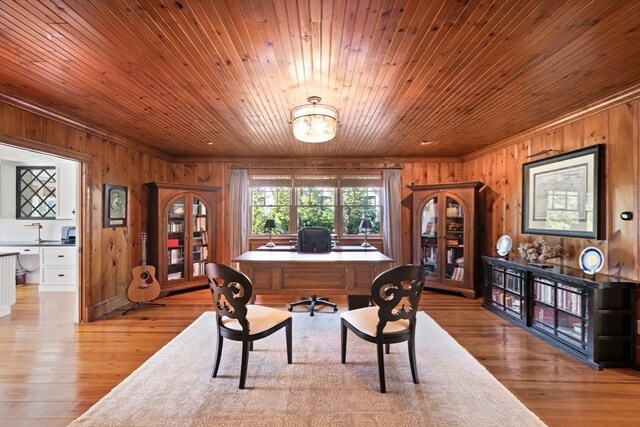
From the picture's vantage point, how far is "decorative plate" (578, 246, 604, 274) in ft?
9.22

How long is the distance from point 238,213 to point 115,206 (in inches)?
76.3

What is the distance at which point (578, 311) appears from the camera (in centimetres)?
285

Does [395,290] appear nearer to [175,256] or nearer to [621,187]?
[621,187]

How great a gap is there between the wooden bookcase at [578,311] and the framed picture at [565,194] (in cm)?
52

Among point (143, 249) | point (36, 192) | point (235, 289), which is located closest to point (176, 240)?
point (143, 249)

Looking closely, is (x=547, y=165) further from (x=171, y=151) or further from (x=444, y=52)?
(x=171, y=151)

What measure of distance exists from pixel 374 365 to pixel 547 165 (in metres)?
3.16

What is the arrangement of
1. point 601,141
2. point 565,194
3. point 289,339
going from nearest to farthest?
1. point 289,339
2. point 601,141
3. point 565,194

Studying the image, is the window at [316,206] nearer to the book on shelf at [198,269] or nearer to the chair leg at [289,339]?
the book on shelf at [198,269]

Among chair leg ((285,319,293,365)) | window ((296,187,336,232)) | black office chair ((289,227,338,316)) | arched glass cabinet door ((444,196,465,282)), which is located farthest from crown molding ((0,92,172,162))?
arched glass cabinet door ((444,196,465,282))

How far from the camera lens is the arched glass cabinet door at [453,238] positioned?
199 inches

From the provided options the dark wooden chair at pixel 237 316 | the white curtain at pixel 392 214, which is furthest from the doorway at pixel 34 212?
the white curtain at pixel 392 214

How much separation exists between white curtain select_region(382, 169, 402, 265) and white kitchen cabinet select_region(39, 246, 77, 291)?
5.42 metres

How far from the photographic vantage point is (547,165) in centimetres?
374
